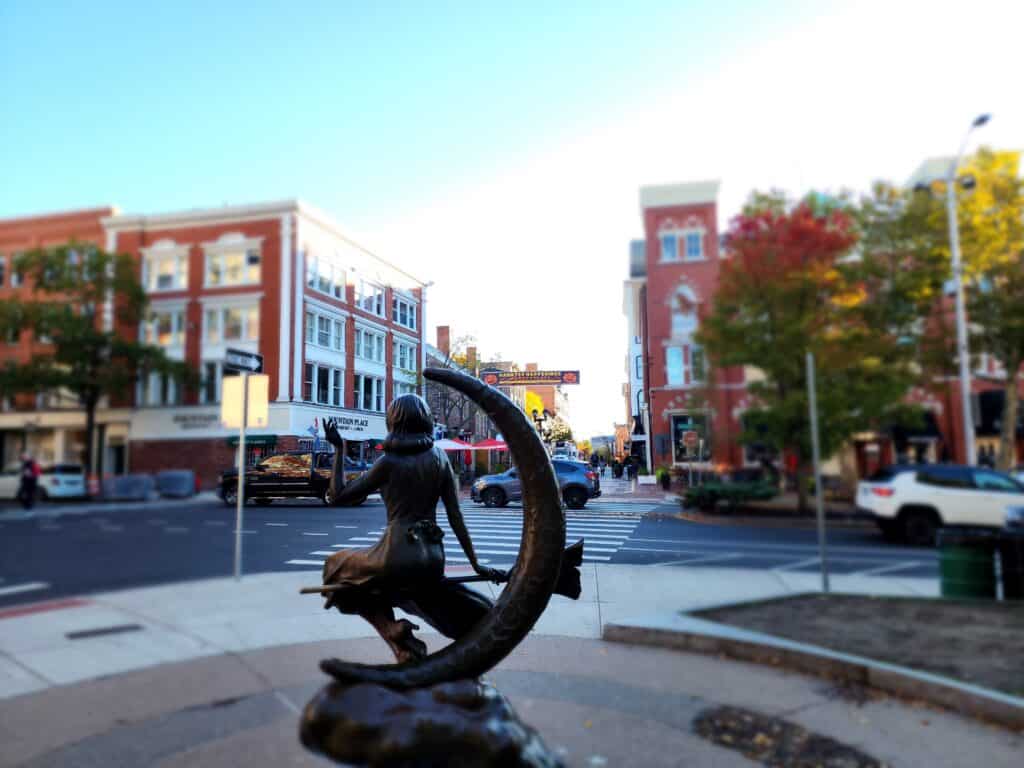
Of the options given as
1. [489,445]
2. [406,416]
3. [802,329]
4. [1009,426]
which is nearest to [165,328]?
[406,416]

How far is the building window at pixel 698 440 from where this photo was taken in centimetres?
418

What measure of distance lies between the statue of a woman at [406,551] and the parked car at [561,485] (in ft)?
3.83

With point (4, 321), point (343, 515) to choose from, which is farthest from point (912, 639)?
point (4, 321)

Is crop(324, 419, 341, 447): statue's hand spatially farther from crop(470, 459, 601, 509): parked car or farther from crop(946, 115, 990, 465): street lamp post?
crop(946, 115, 990, 465): street lamp post

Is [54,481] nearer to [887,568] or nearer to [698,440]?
[698,440]

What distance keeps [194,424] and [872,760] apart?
4.64 m

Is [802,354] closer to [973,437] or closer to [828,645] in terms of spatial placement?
[973,437]

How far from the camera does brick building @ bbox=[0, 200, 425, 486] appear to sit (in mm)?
3861

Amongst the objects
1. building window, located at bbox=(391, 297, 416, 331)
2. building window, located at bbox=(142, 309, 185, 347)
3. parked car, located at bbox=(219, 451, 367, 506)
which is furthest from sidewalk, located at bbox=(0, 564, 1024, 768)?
building window, located at bbox=(391, 297, 416, 331)

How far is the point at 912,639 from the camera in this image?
189 inches

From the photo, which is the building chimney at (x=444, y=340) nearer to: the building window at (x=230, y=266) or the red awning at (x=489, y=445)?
the red awning at (x=489, y=445)

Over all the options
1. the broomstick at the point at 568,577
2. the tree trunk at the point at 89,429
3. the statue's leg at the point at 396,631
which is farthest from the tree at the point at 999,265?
the tree trunk at the point at 89,429

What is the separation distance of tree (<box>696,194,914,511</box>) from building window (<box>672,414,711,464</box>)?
288mm

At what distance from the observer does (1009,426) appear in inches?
146
